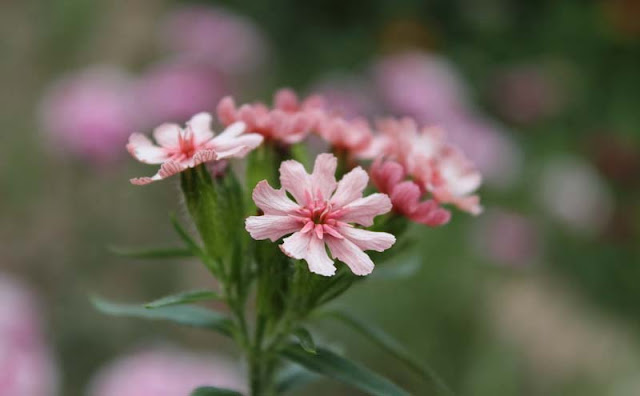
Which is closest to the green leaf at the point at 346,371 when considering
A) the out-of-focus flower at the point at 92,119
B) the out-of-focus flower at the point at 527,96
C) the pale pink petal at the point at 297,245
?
the pale pink petal at the point at 297,245

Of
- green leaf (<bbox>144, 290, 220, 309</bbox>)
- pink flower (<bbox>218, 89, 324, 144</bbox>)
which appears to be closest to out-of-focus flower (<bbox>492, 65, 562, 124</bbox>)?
pink flower (<bbox>218, 89, 324, 144</bbox>)

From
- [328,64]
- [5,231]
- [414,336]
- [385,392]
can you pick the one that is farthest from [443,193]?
[328,64]

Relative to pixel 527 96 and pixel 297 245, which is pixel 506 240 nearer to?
pixel 527 96

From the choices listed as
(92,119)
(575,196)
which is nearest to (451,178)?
(92,119)

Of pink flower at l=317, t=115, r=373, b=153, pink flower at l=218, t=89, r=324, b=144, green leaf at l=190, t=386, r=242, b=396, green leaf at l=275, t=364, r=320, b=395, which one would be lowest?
green leaf at l=190, t=386, r=242, b=396

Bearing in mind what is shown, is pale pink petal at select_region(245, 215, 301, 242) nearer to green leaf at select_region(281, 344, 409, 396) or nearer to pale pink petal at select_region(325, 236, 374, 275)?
pale pink petal at select_region(325, 236, 374, 275)
